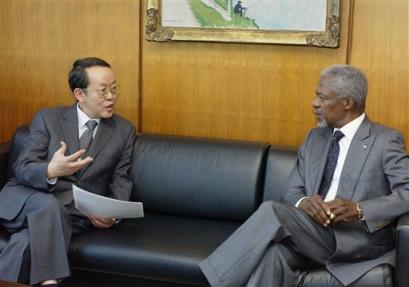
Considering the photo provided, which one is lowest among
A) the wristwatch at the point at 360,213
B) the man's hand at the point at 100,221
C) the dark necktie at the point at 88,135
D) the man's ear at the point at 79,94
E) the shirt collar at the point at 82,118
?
the man's hand at the point at 100,221

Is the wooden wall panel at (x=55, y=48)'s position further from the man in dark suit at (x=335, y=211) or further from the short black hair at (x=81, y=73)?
the man in dark suit at (x=335, y=211)

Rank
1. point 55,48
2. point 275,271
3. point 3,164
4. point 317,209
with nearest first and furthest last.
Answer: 1. point 275,271
2. point 317,209
3. point 3,164
4. point 55,48

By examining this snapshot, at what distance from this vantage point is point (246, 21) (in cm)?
400

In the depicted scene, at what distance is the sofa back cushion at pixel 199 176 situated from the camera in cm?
373

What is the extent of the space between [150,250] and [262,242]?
57cm

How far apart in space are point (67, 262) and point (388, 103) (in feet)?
6.21

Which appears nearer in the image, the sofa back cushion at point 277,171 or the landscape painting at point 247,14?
the sofa back cushion at point 277,171

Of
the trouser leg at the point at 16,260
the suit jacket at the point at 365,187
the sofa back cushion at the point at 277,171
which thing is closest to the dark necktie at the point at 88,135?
the trouser leg at the point at 16,260

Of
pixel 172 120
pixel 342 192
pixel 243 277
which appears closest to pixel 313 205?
pixel 342 192

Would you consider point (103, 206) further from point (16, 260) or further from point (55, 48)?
point (55, 48)

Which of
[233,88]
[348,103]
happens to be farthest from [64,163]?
[348,103]

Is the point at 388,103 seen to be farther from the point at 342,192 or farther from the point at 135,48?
the point at 135,48

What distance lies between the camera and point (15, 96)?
15.2 ft

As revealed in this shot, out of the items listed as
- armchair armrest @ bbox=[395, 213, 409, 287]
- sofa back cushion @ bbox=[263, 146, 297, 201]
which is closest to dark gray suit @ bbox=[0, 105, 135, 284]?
sofa back cushion @ bbox=[263, 146, 297, 201]
